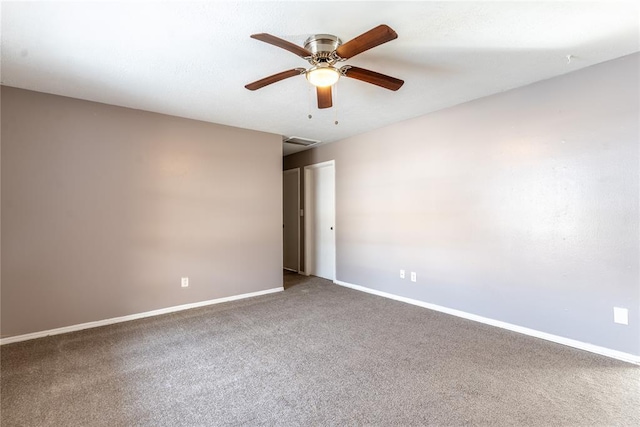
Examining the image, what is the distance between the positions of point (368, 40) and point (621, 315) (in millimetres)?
2874

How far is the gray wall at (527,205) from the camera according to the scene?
2426 mm

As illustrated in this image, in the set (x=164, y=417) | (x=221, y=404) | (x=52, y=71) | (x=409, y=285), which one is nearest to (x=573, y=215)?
(x=409, y=285)

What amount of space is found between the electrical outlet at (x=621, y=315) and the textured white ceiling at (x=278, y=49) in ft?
6.63

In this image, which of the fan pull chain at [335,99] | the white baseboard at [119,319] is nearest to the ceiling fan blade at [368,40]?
the fan pull chain at [335,99]

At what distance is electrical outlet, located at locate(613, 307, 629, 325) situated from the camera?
7.80 feet

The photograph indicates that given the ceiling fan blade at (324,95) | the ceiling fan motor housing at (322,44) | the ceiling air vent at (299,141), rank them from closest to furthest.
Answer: the ceiling fan motor housing at (322,44)
the ceiling fan blade at (324,95)
the ceiling air vent at (299,141)

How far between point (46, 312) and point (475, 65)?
4598 millimetres

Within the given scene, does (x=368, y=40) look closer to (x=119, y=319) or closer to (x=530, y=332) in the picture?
(x=530, y=332)

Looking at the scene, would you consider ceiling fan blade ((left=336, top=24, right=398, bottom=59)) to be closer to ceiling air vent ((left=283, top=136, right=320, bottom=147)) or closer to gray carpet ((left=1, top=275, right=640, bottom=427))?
gray carpet ((left=1, top=275, right=640, bottom=427))

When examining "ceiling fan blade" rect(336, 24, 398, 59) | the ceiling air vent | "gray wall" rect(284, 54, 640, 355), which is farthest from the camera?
the ceiling air vent

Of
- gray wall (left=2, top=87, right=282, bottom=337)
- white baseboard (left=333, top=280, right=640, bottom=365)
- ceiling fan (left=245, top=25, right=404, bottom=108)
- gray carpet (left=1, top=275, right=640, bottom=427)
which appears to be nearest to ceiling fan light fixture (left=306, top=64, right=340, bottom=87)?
ceiling fan (left=245, top=25, right=404, bottom=108)

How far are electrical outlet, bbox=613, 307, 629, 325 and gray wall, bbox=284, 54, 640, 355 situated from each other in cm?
3

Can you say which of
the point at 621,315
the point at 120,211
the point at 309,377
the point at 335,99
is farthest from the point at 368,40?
the point at 120,211

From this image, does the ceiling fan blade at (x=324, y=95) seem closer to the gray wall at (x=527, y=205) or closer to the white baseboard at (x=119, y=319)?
the gray wall at (x=527, y=205)
